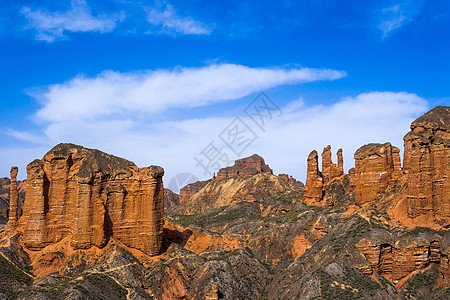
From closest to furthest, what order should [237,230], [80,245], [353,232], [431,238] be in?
1. [431,238]
2. [353,232]
3. [80,245]
4. [237,230]

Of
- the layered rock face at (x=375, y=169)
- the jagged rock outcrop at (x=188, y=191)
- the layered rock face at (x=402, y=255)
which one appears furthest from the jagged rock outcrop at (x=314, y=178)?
the jagged rock outcrop at (x=188, y=191)

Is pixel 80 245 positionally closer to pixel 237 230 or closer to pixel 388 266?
pixel 237 230

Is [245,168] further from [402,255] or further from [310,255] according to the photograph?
[402,255]

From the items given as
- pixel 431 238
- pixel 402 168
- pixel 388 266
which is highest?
pixel 402 168

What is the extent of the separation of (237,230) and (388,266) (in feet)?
126

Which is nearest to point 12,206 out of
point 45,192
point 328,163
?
point 45,192

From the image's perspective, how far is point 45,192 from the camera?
6256cm

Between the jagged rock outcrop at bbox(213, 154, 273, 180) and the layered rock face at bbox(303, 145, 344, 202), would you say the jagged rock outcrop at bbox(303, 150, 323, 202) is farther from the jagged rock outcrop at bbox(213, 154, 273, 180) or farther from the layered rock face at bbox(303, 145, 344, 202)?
the jagged rock outcrop at bbox(213, 154, 273, 180)

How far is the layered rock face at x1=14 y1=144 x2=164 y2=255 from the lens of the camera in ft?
198

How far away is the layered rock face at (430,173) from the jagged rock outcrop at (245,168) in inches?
5021

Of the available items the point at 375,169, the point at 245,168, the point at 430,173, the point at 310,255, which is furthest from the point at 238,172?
the point at 430,173

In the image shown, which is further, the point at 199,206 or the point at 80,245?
the point at 199,206

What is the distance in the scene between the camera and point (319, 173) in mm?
93375

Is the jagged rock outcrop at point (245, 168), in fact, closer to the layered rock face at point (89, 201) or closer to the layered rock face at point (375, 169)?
the layered rock face at point (375, 169)
